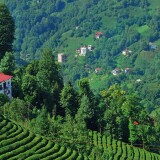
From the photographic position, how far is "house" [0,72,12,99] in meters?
64.2

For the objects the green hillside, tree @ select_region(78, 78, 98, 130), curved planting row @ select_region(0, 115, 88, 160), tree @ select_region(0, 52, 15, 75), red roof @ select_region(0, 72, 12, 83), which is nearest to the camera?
curved planting row @ select_region(0, 115, 88, 160)

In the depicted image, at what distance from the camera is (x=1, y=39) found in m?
74.7

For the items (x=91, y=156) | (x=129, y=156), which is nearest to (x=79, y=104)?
(x=129, y=156)

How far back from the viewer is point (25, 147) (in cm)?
4525

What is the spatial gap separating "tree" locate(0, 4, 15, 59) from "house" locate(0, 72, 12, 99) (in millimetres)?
9594

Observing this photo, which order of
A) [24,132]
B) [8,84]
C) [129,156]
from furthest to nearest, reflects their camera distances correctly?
[8,84] → [129,156] → [24,132]

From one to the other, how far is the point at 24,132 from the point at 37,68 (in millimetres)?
25974

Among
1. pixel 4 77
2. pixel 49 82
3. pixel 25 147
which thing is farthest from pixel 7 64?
pixel 25 147

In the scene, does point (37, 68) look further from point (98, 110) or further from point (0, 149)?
point (0, 149)

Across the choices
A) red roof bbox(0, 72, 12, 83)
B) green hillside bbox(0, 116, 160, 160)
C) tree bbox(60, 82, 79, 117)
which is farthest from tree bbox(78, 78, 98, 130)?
green hillside bbox(0, 116, 160, 160)

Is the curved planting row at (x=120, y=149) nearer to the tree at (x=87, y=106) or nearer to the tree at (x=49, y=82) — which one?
the tree at (x=87, y=106)

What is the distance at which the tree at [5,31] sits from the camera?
74.8 m

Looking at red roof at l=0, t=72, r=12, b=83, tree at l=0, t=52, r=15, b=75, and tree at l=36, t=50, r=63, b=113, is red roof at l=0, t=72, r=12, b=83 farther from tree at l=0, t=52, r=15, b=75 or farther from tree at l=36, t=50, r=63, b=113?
tree at l=36, t=50, r=63, b=113

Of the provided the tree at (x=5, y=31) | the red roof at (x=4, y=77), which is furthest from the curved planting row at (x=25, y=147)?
the tree at (x=5, y=31)
